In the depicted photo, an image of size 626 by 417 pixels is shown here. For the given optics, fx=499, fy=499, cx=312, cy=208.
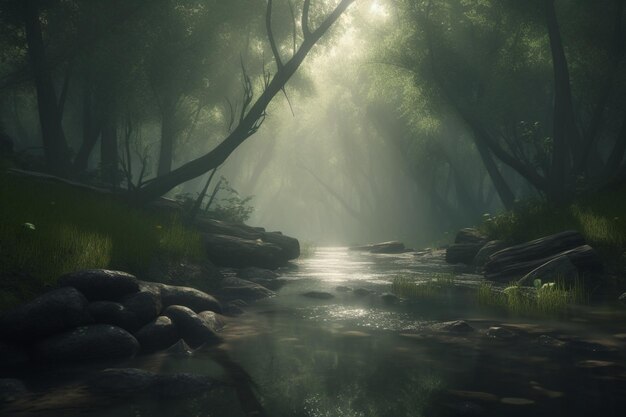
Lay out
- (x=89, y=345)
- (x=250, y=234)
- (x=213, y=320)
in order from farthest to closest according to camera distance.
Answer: (x=250, y=234), (x=213, y=320), (x=89, y=345)

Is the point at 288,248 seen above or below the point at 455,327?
above

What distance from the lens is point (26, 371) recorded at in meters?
6.07

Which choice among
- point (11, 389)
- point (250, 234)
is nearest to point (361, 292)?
point (250, 234)

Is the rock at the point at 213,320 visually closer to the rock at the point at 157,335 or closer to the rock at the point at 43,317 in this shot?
the rock at the point at 157,335

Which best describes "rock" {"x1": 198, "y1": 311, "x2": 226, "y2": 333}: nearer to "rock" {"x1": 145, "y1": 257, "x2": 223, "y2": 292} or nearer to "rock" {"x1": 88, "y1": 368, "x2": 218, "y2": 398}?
"rock" {"x1": 88, "y1": 368, "x2": 218, "y2": 398}

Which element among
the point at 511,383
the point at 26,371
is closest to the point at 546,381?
the point at 511,383

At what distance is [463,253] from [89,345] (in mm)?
17236

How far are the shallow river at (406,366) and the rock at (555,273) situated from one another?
261 cm

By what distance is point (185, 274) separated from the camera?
1262 centimetres

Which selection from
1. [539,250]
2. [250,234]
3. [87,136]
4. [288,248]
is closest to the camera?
[539,250]

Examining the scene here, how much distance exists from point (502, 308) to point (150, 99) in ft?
64.0

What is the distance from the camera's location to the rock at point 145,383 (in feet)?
17.8

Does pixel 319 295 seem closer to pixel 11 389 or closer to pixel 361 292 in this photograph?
pixel 361 292

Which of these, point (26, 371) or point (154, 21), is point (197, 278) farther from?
point (154, 21)
